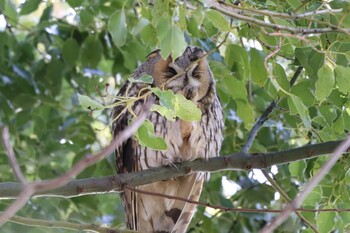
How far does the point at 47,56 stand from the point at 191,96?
125 cm

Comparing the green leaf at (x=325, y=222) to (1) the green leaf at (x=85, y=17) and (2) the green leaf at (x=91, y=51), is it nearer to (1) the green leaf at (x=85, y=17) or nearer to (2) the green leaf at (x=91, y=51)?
(1) the green leaf at (x=85, y=17)

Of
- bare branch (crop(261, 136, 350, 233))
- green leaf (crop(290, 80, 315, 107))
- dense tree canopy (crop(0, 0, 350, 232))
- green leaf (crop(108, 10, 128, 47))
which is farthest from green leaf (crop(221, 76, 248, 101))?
bare branch (crop(261, 136, 350, 233))

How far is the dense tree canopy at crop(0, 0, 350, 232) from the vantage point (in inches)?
85.4

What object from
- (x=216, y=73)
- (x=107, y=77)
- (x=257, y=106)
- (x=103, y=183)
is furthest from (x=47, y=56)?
(x=103, y=183)

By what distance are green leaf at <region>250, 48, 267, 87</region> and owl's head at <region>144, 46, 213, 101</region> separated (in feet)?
1.51

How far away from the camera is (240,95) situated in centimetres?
253

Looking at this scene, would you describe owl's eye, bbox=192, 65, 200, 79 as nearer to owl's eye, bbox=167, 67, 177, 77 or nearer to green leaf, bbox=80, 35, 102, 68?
owl's eye, bbox=167, 67, 177, 77

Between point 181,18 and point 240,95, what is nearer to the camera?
point 181,18

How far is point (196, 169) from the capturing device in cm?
242

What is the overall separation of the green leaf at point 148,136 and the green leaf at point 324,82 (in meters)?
0.42

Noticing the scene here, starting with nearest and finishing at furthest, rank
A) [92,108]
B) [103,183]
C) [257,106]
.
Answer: [92,108], [103,183], [257,106]

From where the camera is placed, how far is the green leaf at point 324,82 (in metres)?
2.09

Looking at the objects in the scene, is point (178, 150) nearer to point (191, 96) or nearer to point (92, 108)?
point (191, 96)

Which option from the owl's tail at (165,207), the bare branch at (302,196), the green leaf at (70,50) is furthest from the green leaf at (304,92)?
the green leaf at (70,50)
